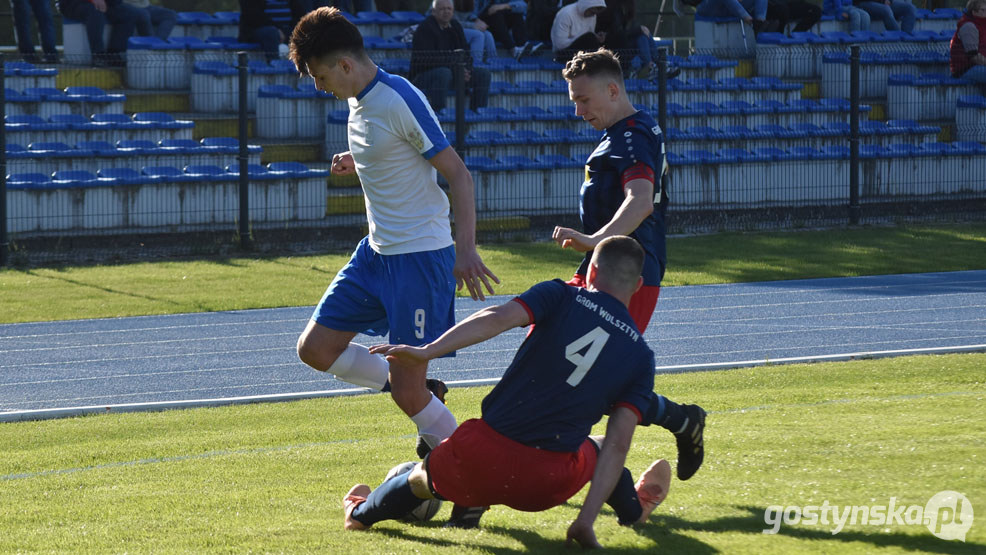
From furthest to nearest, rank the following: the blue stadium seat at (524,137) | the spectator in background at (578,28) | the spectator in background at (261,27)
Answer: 1. the spectator in background at (261,27)
2. the spectator in background at (578,28)
3. the blue stadium seat at (524,137)

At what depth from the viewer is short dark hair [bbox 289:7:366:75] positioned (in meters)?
5.31

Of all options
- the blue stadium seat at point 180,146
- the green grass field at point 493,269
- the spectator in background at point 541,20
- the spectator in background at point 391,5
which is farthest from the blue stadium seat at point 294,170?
the spectator in background at point 391,5

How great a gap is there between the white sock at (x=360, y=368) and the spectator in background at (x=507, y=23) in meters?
14.2

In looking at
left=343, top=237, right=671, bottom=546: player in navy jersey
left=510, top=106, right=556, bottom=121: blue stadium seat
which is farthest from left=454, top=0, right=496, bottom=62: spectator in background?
left=343, top=237, right=671, bottom=546: player in navy jersey

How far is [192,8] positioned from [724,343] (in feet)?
67.9

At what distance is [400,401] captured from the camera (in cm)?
541

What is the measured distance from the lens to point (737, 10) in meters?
21.5

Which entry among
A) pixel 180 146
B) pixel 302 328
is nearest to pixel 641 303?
pixel 302 328

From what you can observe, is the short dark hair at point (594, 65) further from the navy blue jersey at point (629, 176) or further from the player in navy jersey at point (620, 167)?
the navy blue jersey at point (629, 176)

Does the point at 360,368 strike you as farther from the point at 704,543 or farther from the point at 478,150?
the point at 478,150

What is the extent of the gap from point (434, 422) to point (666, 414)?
1.01 metres

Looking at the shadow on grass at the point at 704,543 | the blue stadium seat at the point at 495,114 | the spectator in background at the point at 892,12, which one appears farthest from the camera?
the spectator in background at the point at 892,12

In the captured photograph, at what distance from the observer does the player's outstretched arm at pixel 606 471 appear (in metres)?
4.29

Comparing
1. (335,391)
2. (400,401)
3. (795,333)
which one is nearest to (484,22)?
(795,333)
